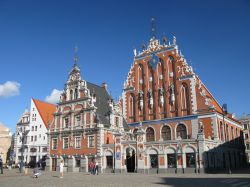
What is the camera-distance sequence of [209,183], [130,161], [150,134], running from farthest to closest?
[150,134], [130,161], [209,183]

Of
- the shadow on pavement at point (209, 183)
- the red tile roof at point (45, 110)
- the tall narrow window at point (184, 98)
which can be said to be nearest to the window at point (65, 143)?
the red tile roof at point (45, 110)

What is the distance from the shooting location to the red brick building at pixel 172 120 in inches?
1377

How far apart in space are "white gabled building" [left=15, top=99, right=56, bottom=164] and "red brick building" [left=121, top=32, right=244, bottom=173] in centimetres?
2265

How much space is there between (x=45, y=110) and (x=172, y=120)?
3455 centimetres

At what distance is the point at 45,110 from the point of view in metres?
64.5

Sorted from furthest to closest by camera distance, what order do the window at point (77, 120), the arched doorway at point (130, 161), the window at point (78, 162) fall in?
the window at point (77, 120), the window at point (78, 162), the arched doorway at point (130, 161)

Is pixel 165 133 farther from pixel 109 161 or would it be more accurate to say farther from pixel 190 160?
pixel 109 161

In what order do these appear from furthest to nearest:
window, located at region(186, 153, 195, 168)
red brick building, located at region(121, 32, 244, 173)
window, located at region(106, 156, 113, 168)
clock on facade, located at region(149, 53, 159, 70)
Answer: clock on facade, located at region(149, 53, 159, 70)
window, located at region(106, 156, 113, 168)
red brick building, located at region(121, 32, 244, 173)
window, located at region(186, 153, 195, 168)

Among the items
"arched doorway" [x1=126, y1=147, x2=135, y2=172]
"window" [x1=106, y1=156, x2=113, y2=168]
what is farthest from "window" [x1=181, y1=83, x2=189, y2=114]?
"window" [x1=106, y1=156, x2=113, y2=168]

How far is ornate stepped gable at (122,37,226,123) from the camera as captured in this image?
133 feet

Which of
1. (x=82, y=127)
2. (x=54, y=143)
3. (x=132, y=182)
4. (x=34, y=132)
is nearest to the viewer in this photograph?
(x=132, y=182)

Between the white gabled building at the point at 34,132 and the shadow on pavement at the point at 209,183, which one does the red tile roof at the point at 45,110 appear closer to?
the white gabled building at the point at 34,132

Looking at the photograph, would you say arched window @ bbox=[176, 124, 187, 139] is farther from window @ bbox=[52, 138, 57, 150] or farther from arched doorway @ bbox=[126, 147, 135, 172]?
window @ bbox=[52, 138, 57, 150]

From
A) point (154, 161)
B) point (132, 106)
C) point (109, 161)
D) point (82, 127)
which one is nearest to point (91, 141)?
point (82, 127)
